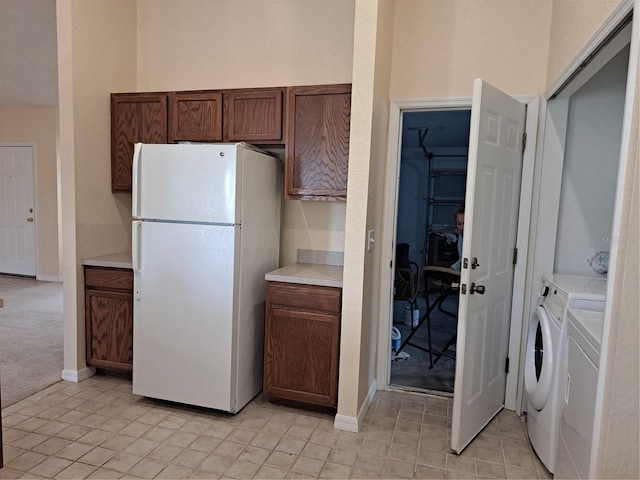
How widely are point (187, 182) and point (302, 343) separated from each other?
47.7 inches

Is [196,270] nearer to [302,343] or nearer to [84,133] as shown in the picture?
[302,343]

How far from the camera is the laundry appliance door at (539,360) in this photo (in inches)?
81.1

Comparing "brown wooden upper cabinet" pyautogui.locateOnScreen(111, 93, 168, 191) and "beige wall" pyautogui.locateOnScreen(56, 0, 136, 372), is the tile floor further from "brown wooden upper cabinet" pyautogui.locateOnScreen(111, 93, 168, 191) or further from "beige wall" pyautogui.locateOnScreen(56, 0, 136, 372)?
"brown wooden upper cabinet" pyautogui.locateOnScreen(111, 93, 168, 191)

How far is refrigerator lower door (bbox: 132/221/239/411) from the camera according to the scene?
2.46 metres

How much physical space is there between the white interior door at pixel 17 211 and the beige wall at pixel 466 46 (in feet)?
19.1

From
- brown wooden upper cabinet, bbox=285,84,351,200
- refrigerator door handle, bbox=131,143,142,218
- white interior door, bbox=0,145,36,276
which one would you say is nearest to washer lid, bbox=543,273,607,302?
brown wooden upper cabinet, bbox=285,84,351,200

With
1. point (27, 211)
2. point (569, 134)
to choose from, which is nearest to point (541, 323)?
point (569, 134)

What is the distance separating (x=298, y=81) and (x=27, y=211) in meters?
5.30

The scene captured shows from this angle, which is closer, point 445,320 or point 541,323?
point 541,323

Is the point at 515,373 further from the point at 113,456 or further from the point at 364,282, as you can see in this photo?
the point at 113,456

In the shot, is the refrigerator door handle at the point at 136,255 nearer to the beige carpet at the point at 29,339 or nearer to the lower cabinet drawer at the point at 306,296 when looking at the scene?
the lower cabinet drawer at the point at 306,296

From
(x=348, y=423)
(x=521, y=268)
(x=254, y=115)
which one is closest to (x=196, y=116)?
(x=254, y=115)

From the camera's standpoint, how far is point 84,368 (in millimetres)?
3008

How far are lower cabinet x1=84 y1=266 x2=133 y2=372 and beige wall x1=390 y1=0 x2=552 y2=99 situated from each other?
2336mm
